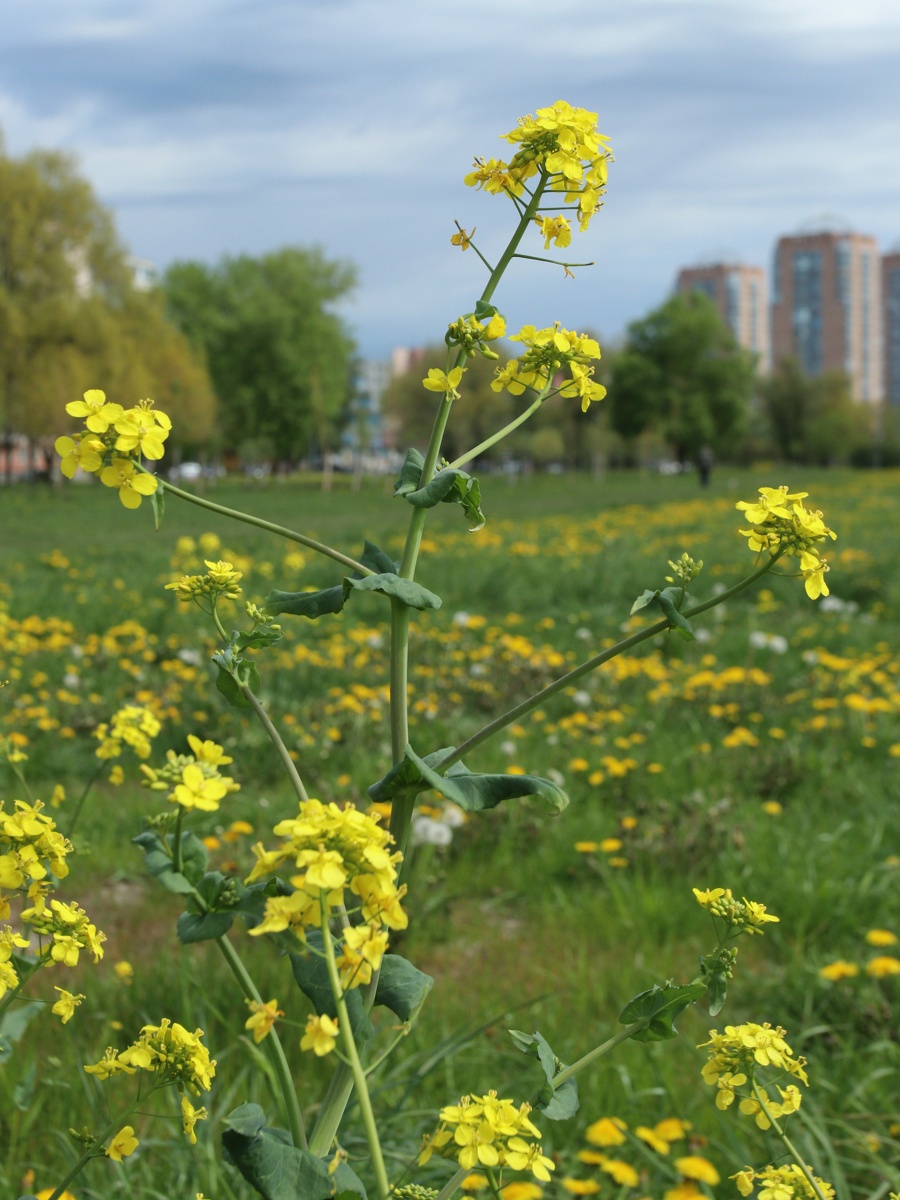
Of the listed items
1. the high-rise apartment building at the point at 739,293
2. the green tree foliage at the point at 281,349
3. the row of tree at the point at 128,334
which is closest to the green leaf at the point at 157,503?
the row of tree at the point at 128,334

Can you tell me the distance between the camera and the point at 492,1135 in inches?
36.3

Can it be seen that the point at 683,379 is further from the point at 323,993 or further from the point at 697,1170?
the point at 323,993

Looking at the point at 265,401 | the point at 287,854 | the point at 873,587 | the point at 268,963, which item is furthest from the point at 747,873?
the point at 265,401

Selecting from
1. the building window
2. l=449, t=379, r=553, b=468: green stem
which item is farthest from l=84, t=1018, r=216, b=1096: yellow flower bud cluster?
the building window

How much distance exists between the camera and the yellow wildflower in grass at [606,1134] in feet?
6.55

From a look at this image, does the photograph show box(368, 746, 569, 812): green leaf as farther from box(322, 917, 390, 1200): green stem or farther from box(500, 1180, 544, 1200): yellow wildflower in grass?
box(500, 1180, 544, 1200): yellow wildflower in grass

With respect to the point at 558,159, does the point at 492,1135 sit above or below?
below

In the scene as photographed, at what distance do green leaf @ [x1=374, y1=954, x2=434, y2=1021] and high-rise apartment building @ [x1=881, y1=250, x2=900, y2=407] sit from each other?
132m

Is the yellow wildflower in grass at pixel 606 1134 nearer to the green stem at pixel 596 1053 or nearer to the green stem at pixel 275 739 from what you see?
the green stem at pixel 596 1053

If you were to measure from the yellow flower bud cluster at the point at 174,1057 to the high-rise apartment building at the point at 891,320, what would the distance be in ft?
432

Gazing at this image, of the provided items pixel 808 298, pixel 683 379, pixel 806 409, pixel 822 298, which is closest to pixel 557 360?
pixel 683 379

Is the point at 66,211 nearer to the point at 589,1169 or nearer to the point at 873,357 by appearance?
the point at 589,1169

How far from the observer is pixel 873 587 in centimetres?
805

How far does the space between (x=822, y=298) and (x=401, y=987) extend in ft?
447
